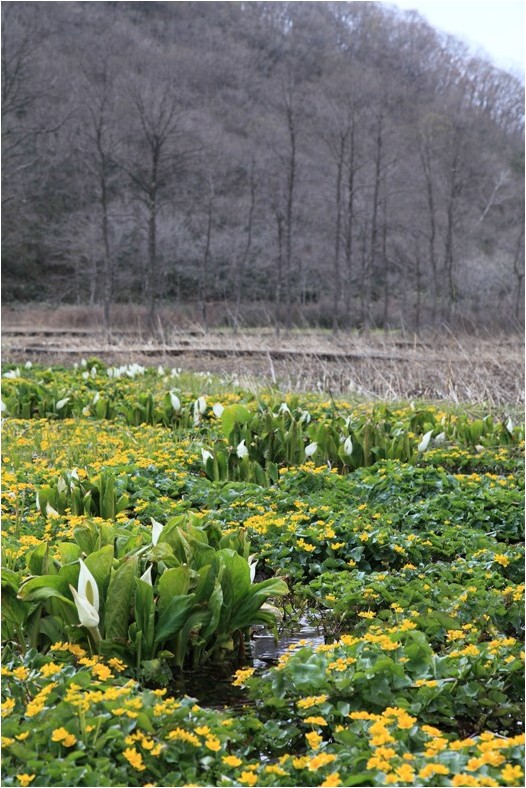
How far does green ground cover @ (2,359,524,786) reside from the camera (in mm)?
1921

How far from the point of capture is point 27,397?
7562 millimetres

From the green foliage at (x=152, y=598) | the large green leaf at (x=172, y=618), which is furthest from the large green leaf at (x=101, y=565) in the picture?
the large green leaf at (x=172, y=618)

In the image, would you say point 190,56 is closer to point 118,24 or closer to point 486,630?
point 118,24

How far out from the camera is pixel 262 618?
9.37ft

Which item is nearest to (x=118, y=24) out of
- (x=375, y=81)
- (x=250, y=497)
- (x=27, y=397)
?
(x=375, y=81)

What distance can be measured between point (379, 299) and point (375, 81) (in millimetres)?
10642

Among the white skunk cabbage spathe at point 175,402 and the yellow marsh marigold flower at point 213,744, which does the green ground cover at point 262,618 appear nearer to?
the yellow marsh marigold flower at point 213,744

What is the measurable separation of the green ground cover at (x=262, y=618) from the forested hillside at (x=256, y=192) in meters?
25.6

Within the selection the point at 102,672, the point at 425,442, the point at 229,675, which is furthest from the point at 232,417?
the point at 102,672

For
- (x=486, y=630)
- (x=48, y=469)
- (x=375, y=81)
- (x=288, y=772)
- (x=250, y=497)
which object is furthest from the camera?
(x=375, y=81)

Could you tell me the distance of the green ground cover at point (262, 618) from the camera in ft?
6.30

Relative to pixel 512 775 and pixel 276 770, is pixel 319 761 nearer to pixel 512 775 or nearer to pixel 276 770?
pixel 276 770

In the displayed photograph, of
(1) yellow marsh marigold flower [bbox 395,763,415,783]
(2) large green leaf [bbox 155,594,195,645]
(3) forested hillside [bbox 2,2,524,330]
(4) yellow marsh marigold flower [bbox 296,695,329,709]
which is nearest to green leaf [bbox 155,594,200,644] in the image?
(2) large green leaf [bbox 155,594,195,645]

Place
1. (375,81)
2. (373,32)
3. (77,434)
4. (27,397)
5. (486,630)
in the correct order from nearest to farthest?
(486,630) < (77,434) < (27,397) < (375,81) < (373,32)
